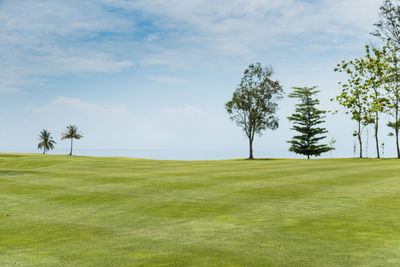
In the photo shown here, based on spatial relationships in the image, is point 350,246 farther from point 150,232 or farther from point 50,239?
point 50,239

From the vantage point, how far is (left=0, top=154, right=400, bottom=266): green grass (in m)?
7.41

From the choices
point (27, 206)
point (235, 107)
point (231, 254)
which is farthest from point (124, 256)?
point (235, 107)

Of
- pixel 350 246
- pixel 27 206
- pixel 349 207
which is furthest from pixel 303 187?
pixel 27 206

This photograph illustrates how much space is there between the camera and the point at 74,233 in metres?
10.2

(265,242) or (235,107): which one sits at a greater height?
(235,107)

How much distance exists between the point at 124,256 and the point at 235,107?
2872 inches

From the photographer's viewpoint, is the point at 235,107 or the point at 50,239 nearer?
the point at 50,239

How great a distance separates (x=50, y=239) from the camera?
957 cm

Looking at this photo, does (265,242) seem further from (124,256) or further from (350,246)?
(124,256)

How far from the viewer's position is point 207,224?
34.8ft

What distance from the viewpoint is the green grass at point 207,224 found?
24.3 ft

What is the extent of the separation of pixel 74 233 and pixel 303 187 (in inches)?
445

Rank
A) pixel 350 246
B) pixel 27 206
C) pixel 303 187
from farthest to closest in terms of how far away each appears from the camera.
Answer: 1. pixel 303 187
2. pixel 27 206
3. pixel 350 246

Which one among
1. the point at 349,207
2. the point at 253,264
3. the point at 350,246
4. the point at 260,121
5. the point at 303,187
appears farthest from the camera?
the point at 260,121
